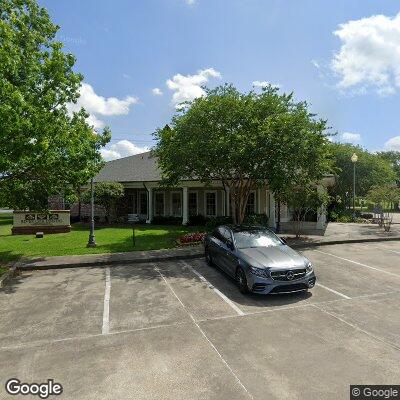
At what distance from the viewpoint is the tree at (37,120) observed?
390 inches

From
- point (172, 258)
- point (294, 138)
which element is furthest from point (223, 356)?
point (294, 138)

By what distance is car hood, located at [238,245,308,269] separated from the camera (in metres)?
8.26

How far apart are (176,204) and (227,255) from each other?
1767cm

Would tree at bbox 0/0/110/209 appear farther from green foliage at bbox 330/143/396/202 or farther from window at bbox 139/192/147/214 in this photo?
green foliage at bbox 330/143/396/202

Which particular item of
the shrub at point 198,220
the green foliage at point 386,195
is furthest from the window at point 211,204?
the green foliage at point 386,195

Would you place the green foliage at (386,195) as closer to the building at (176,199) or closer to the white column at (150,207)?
the building at (176,199)

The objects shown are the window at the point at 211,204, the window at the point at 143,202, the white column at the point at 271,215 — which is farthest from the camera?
the window at the point at 143,202

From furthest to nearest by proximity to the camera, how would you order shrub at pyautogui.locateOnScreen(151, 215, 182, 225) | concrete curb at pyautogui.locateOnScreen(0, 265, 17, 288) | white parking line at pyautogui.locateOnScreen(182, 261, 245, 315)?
shrub at pyautogui.locateOnScreen(151, 215, 182, 225)
concrete curb at pyautogui.locateOnScreen(0, 265, 17, 288)
white parking line at pyautogui.locateOnScreen(182, 261, 245, 315)

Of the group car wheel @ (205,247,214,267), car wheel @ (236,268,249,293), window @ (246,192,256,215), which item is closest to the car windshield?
car wheel @ (236,268,249,293)

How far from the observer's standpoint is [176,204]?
27203 millimetres

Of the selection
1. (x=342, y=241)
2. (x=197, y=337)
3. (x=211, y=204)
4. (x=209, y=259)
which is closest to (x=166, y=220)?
(x=211, y=204)

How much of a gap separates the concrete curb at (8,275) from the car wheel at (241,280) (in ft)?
22.2

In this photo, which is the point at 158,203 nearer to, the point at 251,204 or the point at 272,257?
the point at 251,204

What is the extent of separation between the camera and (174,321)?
22.6 feet
